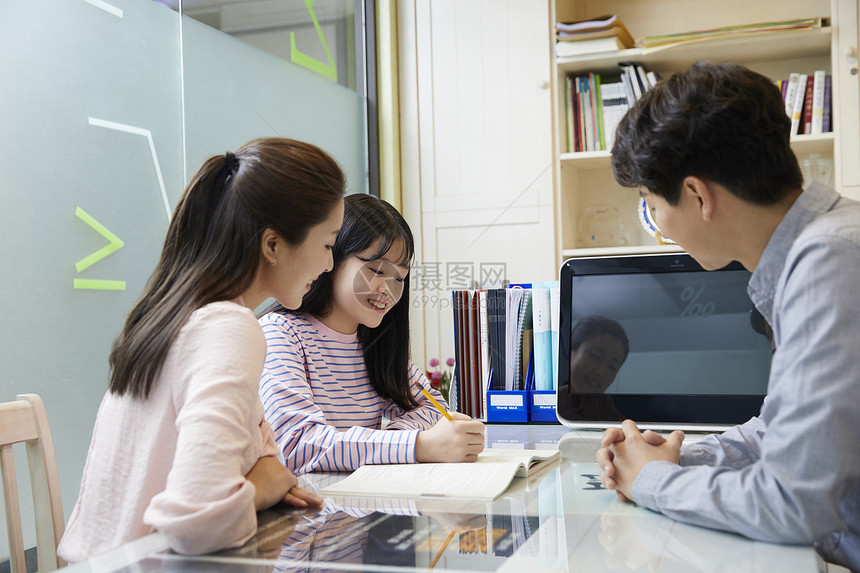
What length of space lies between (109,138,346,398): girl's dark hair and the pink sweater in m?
0.04

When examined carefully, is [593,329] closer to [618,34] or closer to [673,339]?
[673,339]

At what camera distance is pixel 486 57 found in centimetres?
268

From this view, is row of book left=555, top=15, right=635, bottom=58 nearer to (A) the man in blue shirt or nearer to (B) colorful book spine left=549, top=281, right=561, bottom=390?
(B) colorful book spine left=549, top=281, right=561, bottom=390

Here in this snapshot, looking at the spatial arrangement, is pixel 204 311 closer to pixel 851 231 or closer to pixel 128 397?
pixel 128 397

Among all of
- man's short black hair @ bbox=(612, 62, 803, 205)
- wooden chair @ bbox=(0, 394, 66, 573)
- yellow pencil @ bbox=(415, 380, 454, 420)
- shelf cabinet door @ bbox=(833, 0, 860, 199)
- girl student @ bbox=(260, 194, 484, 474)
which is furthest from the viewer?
shelf cabinet door @ bbox=(833, 0, 860, 199)

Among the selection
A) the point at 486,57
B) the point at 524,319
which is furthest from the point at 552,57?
the point at 524,319

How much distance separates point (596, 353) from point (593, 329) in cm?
5

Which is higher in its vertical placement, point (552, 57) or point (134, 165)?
point (552, 57)

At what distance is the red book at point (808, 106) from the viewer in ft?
7.80

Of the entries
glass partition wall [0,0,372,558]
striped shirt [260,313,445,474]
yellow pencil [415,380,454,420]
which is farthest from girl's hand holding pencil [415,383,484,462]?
glass partition wall [0,0,372,558]

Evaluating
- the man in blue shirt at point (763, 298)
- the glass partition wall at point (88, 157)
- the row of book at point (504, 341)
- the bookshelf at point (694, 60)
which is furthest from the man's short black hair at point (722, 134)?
the bookshelf at point (694, 60)

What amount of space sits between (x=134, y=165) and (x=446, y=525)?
4.10ft

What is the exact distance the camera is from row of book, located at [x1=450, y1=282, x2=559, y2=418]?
63.9 inches

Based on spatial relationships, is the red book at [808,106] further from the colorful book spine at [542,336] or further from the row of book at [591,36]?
the colorful book spine at [542,336]
